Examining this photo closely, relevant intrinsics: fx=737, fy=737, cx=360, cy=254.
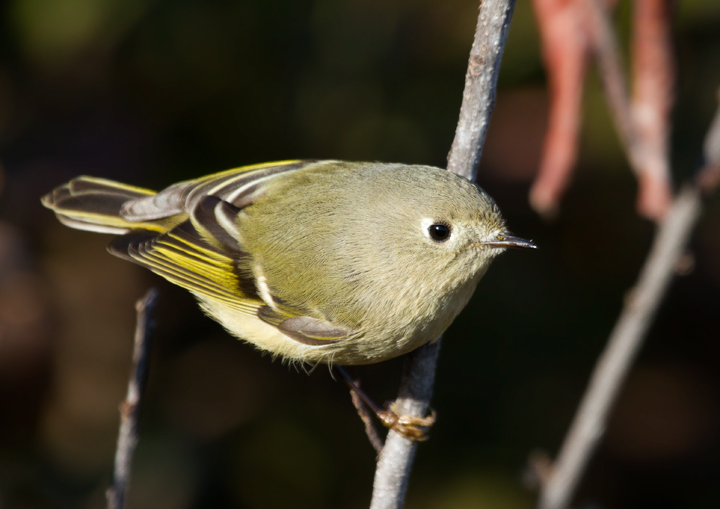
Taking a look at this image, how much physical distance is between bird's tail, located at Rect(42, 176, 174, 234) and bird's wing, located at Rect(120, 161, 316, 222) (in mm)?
35

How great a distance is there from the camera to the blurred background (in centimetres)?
225

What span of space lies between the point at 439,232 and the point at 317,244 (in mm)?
310

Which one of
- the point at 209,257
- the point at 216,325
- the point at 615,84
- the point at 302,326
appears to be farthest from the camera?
the point at 216,325

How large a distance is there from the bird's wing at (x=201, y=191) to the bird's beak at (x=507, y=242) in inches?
25.4

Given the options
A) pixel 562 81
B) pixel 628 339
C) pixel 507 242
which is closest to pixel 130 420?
pixel 507 242

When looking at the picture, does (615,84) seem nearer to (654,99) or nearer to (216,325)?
(654,99)

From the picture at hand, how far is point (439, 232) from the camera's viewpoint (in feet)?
5.19

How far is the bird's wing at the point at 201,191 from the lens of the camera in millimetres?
1951

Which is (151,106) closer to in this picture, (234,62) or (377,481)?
(234,62)

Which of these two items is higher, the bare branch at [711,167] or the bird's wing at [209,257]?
the bare branch at [711,167]

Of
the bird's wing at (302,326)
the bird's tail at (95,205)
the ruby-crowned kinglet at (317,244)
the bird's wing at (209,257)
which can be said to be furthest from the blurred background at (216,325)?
the bird's wing at (302,326)

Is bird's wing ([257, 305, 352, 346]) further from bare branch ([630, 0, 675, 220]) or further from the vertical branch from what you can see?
bare branch ([630, 0, 675, 220])

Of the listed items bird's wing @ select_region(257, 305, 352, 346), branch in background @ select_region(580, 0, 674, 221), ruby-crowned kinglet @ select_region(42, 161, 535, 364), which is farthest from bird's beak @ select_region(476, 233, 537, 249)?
bird's wing @ select_region(257, 305, 352, 346)

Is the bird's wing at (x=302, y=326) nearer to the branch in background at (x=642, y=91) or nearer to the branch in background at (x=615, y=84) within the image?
the branch in background at (x=615, y=84)
